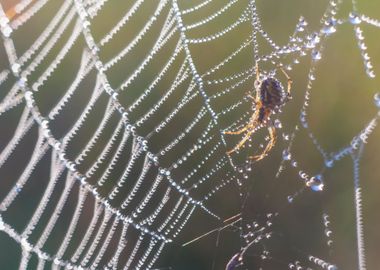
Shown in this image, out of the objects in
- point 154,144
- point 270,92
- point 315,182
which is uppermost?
point 270,92

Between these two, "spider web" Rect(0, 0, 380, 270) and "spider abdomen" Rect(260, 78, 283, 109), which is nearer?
"spider abdomen" Rect(260, 78, 283, 109)

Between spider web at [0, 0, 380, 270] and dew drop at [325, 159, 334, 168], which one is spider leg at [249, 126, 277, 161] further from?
dew drop at [325, 159, 334, 168]

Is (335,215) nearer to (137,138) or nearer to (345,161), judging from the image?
(345,161)

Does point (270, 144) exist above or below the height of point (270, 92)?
below

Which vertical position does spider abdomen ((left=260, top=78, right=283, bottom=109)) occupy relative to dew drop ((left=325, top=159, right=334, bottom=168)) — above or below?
above

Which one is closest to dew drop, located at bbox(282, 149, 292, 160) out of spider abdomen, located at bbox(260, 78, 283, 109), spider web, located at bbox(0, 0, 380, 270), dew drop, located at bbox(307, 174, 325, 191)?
spider web, located at bbox(0, 0, 380, 270)

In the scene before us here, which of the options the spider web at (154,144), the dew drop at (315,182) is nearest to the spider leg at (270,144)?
the spider web at (154,144)

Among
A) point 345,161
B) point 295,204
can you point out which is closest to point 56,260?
point 295,204

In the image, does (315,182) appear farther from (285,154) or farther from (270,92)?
(270,92)

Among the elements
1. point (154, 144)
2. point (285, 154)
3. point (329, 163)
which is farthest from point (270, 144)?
point (154, 144)
